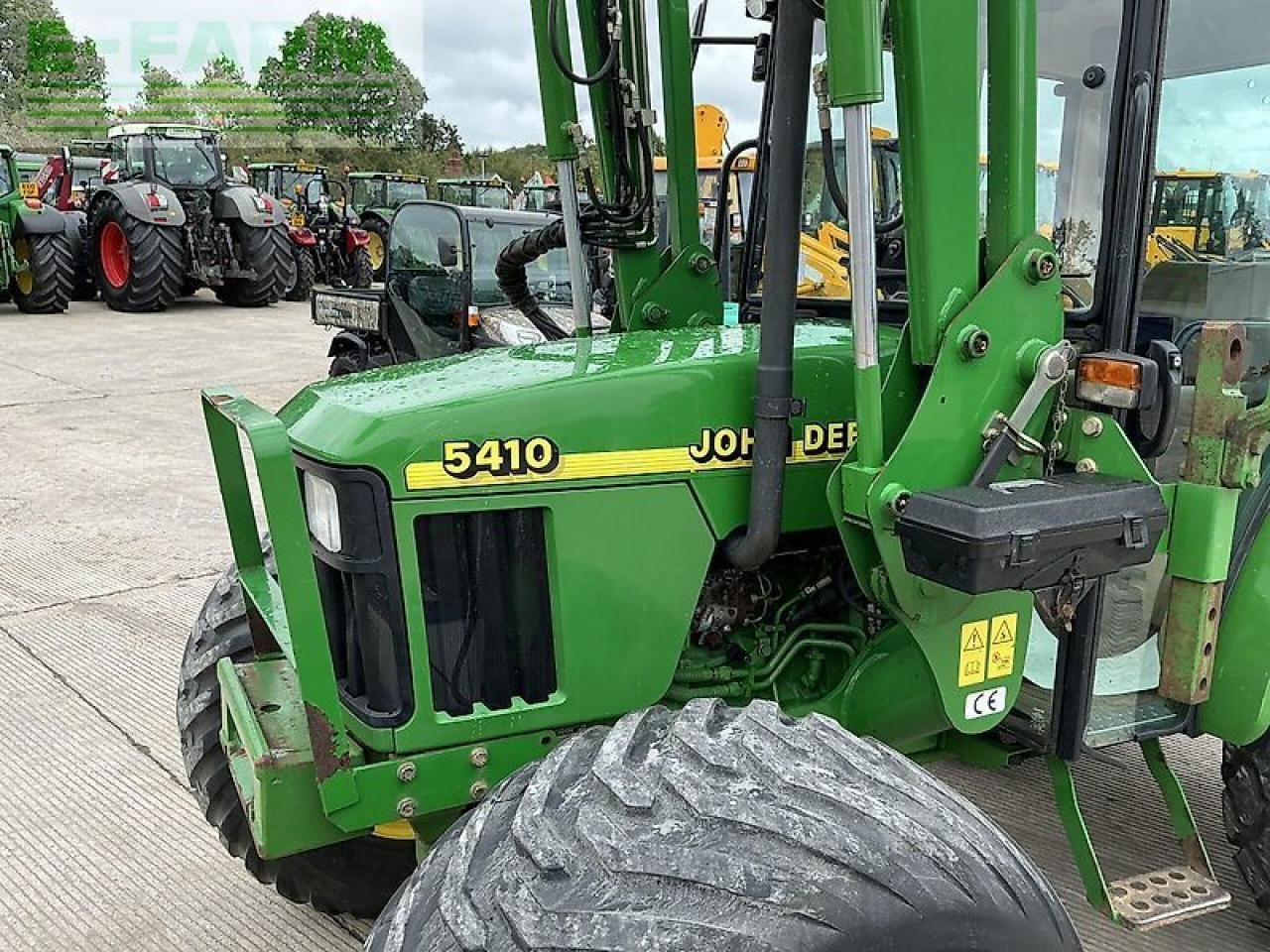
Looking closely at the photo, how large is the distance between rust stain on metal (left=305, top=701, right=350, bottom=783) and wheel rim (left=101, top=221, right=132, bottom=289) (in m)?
15.3

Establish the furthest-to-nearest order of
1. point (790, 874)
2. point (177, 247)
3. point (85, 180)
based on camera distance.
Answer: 1. point (85, 180)
2. point (177, 247)
3. point (790, 874)

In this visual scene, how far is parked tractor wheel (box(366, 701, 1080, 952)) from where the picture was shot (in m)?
1.57

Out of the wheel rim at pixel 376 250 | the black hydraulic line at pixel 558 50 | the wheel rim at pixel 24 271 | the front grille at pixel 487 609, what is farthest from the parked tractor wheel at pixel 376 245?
the front grille at pixel 487 609

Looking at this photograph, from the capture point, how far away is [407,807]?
211cm

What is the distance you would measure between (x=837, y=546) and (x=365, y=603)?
935mm

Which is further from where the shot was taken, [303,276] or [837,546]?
[303,276]

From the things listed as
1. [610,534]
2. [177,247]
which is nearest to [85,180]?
[177,247]

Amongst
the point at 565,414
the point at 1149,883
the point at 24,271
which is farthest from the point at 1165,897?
the point at 24,271

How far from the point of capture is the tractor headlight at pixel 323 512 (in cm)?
209

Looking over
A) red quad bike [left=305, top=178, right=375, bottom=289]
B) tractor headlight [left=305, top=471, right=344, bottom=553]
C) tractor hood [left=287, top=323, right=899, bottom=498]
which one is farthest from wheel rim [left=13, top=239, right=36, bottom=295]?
tractor headlight [left=305, top=471, right=344, bottom=553]

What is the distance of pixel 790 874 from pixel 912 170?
1.15 meters

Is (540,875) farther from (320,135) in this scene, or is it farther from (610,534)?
(320,135)

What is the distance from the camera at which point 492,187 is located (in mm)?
20953

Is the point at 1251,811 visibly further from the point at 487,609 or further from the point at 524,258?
the point at 524,258
